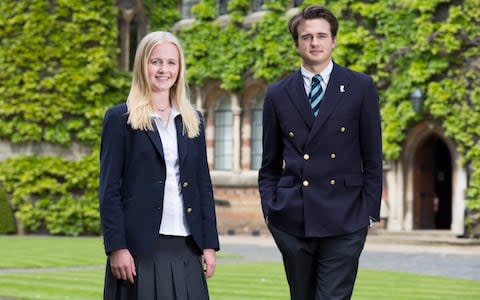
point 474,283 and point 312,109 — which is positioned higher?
point 312,109

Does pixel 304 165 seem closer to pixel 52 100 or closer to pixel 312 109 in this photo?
pixel 312 109

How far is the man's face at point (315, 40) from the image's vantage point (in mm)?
4988

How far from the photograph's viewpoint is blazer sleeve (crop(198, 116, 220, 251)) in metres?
4.82

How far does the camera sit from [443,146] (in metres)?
21.3

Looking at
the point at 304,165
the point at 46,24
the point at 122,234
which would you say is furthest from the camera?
the point at 46,24

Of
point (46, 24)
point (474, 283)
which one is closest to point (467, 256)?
point (474, 283)

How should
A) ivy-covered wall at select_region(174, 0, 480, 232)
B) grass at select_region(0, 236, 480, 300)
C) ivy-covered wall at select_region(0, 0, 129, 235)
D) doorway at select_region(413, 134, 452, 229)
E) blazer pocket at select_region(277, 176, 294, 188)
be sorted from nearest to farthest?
1. blazer pocket at select_region(277, 176, 294, 188)
2. grass at select_region(0, 236, 480, 300)
3. ivy-covered wall at select_region(174, 0, 480, 232)
4. doorway at select_region(413, 134, 452, 229)
5. ivy-covered wall at select_region(0, 0, 129, 235)

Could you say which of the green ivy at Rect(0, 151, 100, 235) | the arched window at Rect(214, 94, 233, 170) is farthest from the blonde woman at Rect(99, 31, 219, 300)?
the arched window at Rect(214, 94, 233, 170)

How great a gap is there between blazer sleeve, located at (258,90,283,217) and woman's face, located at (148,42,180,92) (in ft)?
2.19

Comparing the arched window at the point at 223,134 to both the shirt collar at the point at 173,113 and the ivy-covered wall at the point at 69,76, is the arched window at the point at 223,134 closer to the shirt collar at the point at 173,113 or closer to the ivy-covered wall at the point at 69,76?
the ivy-covered wall at the point at 69,76

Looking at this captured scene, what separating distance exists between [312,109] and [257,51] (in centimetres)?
Result: 1697

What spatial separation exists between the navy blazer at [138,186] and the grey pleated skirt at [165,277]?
0.06 m

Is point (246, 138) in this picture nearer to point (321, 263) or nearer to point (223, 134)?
point (223, 134)

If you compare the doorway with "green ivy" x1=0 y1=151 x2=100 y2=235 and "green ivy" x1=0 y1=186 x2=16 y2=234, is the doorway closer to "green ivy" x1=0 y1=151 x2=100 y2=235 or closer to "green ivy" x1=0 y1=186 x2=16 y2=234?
"green ivy" x1=0 y1=151 x2=100 y2=235
